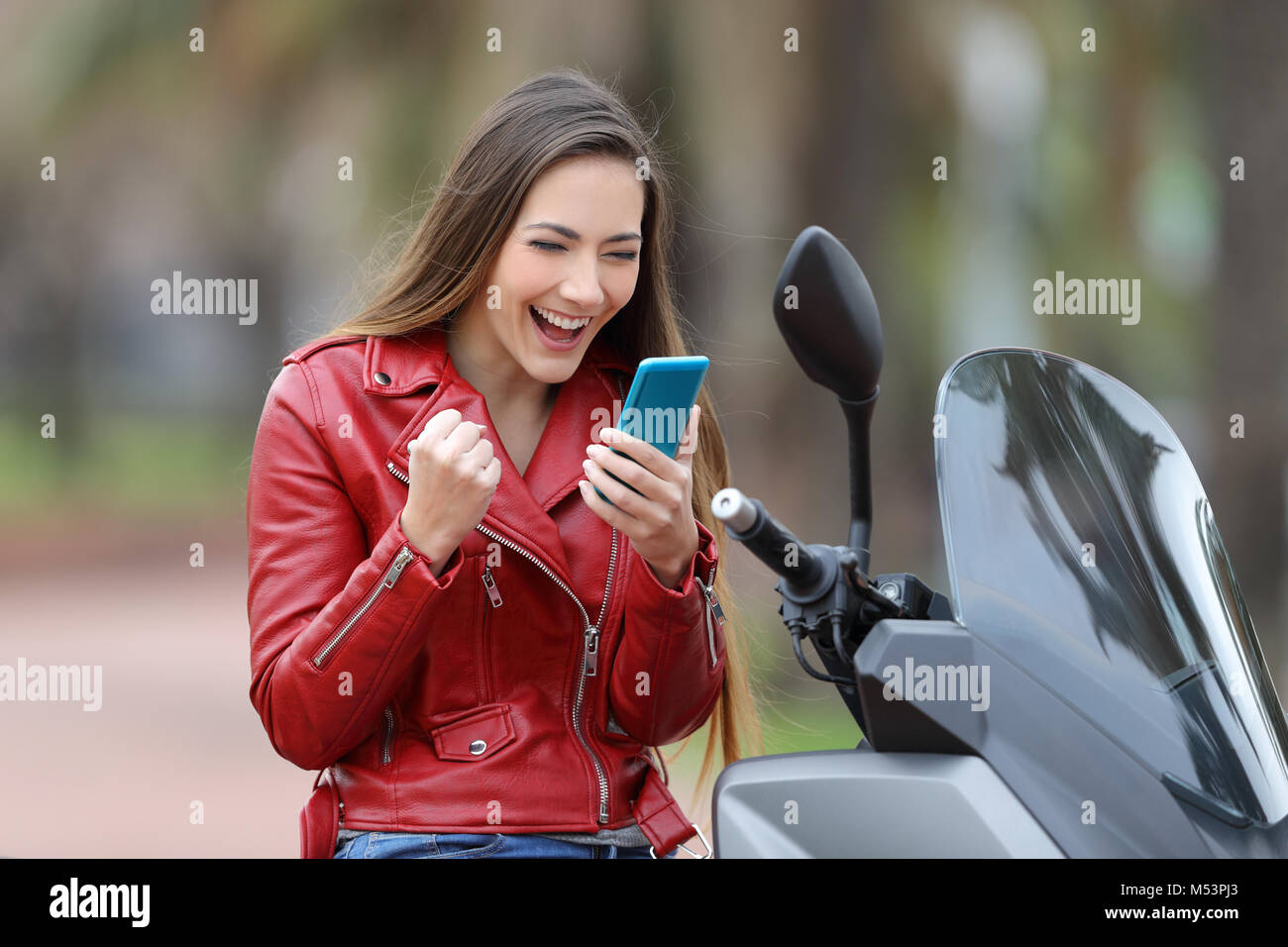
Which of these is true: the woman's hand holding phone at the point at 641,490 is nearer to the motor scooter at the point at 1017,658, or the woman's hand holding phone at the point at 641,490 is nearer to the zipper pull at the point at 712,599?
the zipper pull at the point at 712,599

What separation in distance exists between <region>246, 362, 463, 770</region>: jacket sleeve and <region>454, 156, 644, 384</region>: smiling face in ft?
1.10

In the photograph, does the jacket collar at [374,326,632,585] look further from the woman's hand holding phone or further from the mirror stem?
the mirror stem

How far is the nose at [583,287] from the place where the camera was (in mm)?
1984

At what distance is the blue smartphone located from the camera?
170 centimetres

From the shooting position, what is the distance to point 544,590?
2.07 metres

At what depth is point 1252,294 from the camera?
6.35 metres

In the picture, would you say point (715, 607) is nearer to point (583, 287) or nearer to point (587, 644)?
point (587, 644)

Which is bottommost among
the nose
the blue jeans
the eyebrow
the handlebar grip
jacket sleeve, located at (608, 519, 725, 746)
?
the blue jeans

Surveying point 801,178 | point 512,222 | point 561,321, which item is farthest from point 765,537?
point 801,178

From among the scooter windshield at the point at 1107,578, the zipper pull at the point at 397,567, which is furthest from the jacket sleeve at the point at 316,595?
the scooter windshield at the point at 1107,578

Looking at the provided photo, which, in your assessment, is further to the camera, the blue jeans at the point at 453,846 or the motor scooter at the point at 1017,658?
the blue jeans at the point at 453,846

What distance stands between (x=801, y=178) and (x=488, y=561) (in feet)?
17.2

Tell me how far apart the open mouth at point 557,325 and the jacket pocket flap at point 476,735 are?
57cm

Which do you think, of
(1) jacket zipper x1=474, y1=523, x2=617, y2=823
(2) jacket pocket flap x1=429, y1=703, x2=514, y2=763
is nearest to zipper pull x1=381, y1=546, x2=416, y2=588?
(1) jacket zipper x1=474, y1=523, x2=617, y2=823
